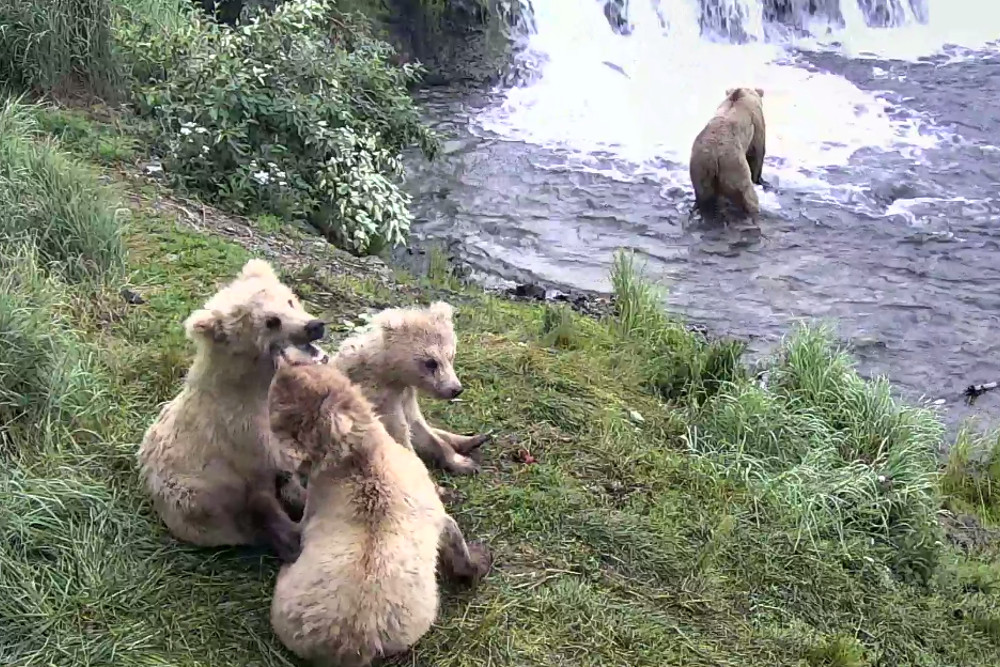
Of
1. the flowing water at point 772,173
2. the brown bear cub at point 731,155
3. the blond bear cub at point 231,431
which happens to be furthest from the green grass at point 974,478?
the blond bear cub at point 231,431

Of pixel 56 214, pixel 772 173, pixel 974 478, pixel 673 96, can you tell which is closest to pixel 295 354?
pixel 56 214

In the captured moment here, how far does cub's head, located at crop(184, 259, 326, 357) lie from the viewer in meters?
3.33

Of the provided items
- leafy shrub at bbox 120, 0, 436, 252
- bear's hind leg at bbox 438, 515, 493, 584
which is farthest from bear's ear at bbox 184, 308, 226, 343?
leafy shrub at bbox 120, 0, 436, 252

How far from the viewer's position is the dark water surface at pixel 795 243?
7.57 metres

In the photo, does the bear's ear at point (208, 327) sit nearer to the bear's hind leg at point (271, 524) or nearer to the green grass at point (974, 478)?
the bear's hind leg at point (271, 524)

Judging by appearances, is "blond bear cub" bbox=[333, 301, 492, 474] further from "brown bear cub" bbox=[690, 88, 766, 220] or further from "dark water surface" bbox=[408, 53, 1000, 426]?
"brown bear cub" bbox=[690, 88, 766, 220]

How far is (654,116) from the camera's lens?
12.0 meters

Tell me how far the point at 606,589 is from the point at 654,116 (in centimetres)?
891

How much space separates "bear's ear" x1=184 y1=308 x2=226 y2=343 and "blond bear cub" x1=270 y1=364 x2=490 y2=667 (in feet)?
0.75

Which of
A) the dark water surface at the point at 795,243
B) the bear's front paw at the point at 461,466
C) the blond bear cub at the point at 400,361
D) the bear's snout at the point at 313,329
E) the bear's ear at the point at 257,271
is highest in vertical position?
the bear's ear at the point at 257,271

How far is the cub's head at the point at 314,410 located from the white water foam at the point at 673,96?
714cm

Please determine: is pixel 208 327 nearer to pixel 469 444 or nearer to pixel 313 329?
pixel 313 329

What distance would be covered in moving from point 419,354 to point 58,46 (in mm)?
4851

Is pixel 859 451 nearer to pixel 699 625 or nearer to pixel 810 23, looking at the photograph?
pixel 699 625
